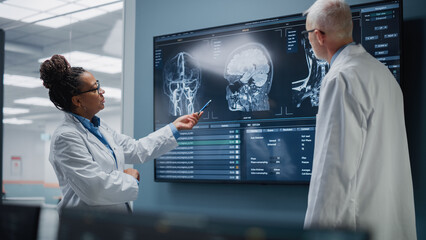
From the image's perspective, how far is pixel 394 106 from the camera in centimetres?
170

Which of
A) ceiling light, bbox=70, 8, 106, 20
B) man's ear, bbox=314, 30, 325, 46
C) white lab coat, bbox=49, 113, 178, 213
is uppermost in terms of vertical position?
ceiling light, bbox=70, 8, 106, 20

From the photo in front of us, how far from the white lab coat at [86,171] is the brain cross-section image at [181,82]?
681mm

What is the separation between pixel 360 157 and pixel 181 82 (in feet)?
5.02

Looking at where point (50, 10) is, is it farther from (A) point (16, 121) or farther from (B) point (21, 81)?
(A) point (16, 121)

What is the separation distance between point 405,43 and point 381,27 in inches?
5.9

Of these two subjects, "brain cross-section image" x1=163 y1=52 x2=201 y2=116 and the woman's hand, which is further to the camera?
"brain cross-section image" x1=163 y1=52 x2=201 y2=116

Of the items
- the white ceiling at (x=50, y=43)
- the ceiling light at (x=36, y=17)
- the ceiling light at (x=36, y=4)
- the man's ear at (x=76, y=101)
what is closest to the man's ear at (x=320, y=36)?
the man's ear at (x=76, y=101)

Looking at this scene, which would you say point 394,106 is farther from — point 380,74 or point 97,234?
point 97,234

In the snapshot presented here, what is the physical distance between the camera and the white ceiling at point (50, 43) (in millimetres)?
4270

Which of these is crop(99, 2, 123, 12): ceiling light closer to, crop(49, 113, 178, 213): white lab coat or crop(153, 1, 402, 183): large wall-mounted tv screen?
crop(153, 1, 402, 183): large wall-mounted tv screen

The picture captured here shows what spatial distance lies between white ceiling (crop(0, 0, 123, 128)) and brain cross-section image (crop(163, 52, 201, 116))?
3.89ft

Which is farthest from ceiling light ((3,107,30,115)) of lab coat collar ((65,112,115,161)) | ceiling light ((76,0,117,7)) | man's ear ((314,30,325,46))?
man's ear ((314,30,325,46))

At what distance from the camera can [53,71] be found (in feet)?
6.89

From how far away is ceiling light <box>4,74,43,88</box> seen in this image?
467 cm
